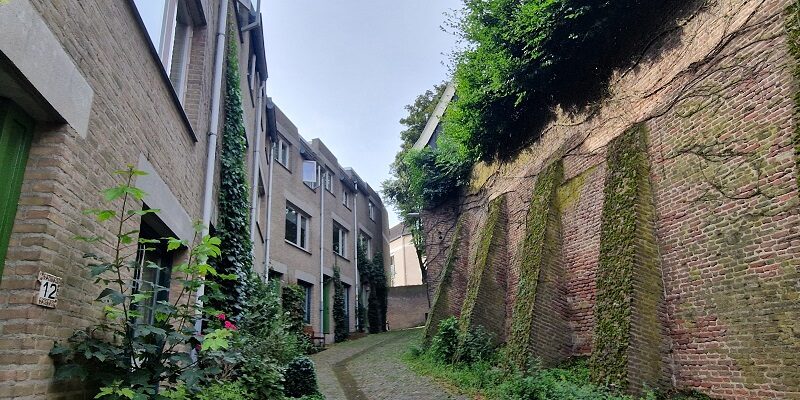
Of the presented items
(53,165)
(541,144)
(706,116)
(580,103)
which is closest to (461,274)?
(541,144)

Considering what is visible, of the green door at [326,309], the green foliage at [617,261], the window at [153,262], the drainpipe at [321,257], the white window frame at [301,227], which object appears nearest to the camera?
the window at [153,262]

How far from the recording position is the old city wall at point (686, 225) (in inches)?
244

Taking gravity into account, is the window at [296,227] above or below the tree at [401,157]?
below

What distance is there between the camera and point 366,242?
28.0m

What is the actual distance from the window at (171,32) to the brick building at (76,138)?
15mm

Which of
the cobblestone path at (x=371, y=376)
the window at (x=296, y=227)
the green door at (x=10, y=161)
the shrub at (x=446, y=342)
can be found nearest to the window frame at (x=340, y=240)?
the window at (x=296, y=227)

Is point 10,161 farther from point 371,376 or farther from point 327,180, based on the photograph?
point 327,180

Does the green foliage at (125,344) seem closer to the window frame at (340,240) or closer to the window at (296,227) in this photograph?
the window at (296,227)

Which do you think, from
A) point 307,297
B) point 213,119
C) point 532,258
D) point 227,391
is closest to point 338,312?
point 307,297

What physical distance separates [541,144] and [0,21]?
450 inches

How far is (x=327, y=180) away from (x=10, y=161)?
810 inches

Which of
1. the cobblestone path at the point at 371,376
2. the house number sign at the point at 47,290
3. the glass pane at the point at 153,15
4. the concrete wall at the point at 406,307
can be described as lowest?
the cobblestone path at the point at 371,376

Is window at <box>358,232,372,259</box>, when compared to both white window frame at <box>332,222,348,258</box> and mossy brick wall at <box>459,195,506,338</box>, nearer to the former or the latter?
white window frame at <box>332,222,348,258</box>

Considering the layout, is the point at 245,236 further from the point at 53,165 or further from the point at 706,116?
the point at 706,116
